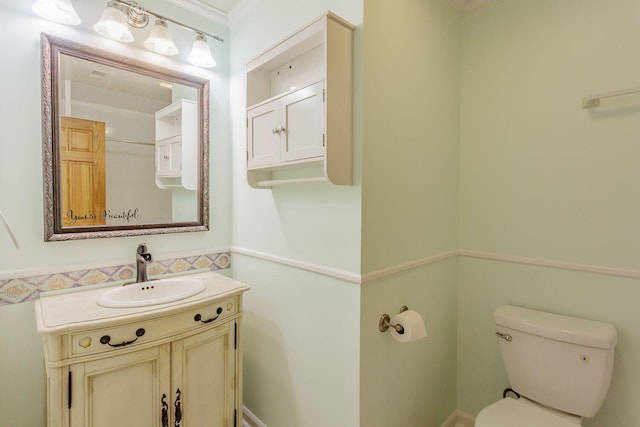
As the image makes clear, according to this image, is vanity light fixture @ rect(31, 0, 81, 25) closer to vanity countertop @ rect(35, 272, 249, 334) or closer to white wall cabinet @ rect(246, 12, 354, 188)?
white wall cabinet @ rect(246, 12, 354, 188)

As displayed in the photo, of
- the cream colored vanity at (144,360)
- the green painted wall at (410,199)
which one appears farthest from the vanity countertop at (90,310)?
the green painted wall at (410,199)

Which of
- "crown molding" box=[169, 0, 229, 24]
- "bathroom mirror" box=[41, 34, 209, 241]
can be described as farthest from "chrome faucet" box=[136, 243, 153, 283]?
"crown molding" box=[169, 0, 229, 24]

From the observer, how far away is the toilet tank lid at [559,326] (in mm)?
1324

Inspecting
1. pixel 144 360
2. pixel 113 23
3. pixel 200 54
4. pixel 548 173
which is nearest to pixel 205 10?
pixel 200 54

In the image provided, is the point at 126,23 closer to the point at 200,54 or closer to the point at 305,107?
the point at 200,54

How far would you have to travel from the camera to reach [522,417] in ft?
4.47

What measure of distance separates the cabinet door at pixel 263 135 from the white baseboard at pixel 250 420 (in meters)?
1.48

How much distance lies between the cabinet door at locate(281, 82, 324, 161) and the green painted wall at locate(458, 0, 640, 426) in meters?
1.09

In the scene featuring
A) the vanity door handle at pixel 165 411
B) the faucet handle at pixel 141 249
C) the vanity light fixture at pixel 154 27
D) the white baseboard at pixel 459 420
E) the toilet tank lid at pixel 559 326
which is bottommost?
the white baseboard at pixel 459 420

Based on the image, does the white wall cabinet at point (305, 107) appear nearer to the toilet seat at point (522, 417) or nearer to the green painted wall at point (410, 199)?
the green painted wall at point (410, 199)

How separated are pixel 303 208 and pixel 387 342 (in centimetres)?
74

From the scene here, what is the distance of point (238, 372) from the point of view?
158 centimetres

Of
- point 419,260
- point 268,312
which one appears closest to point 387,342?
point 419,260

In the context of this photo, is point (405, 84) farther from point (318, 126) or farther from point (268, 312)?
point (268, 312)
